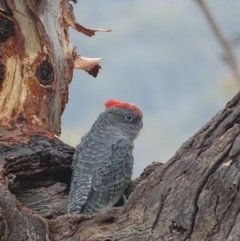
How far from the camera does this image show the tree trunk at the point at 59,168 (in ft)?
9.90

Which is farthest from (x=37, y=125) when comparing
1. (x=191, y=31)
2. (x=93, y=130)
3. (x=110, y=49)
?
(x=191, y=31)

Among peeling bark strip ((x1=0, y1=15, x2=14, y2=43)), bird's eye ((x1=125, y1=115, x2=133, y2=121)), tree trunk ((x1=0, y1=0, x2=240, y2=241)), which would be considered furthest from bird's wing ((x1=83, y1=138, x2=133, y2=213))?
peeling bark strip ((x1=0, y1=15, x2=14, y2=43))

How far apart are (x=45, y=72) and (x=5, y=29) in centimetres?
31

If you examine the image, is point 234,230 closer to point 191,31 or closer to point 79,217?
point 79,217

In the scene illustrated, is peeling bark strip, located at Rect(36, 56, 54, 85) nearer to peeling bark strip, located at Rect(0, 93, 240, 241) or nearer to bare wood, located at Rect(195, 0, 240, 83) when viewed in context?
peeling bark strip, located at Rect(0, 93, 240, 241)

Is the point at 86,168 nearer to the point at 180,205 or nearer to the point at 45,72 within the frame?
the point at 45,72

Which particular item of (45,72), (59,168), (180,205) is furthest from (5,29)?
(180,205)

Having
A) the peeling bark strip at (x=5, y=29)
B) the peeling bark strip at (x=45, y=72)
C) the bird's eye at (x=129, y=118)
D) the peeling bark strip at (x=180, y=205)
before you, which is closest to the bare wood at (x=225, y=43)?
the peeling bark strip at (x=180, y=205)

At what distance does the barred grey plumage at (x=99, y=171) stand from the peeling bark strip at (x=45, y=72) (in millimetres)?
411

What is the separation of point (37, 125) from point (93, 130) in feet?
2.11

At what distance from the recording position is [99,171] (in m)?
4.15

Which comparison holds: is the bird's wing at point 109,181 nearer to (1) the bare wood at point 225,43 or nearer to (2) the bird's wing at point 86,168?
(2) the bird's wing at point 86,168

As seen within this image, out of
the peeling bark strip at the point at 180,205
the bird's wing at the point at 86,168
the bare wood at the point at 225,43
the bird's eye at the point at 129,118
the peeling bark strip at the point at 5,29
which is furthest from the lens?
the bird's eye at the point at 129,118

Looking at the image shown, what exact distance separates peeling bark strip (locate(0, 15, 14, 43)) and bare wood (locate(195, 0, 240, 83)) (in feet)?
3.60
